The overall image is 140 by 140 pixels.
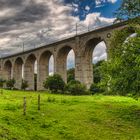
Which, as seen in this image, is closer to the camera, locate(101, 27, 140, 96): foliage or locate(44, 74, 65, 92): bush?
locate(101, 27, 140, 96): foliage

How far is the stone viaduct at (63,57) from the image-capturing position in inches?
2258

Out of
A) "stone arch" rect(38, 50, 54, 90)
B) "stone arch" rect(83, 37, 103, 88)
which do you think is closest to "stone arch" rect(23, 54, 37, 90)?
"stone arch" rect(38, 50, 54, 90)

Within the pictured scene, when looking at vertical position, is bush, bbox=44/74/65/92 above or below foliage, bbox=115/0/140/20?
below

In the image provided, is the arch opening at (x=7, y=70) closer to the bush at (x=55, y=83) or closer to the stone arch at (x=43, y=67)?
the stone arch at (x=43, y=67)

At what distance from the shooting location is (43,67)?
257 feet

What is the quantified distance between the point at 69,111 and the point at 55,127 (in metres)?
5.65

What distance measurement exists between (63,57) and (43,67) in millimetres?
9470

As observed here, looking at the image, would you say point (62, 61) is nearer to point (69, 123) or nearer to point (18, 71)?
point (18, 71)

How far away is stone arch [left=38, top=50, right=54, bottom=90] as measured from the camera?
76875 mm

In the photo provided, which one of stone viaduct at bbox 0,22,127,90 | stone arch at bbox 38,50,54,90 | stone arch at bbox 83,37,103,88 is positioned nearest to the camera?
stone viaduct at bbox 0,22,127,90

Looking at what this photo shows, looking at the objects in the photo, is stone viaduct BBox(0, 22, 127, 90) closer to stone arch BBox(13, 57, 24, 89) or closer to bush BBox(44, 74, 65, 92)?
stone arch BBox(13, 57, 24, 89)

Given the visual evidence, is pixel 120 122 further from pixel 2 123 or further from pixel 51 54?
pixel 51 54

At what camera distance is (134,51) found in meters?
23.1

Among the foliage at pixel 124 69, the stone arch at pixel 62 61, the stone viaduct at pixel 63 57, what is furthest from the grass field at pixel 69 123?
the stone arch at pixel 62 61
